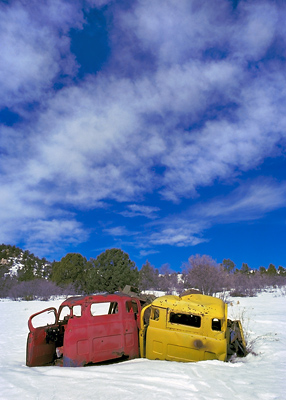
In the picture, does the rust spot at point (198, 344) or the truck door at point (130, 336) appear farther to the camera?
the truck door at point (130, 336)

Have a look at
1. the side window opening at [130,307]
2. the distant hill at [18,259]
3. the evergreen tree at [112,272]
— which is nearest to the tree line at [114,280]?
the evergreen tree at [112,272]

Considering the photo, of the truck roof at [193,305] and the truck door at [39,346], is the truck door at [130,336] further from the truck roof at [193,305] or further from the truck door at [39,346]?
the truck door at [39,346]

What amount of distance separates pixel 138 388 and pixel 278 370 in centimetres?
303

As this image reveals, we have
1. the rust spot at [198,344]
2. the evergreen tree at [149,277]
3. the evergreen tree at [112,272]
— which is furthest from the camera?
the evergreen tree at [149,277]

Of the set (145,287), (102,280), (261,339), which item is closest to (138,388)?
(261,339)

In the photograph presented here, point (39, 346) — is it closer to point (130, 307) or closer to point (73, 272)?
point (130, 307)

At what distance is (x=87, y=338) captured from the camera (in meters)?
5.45

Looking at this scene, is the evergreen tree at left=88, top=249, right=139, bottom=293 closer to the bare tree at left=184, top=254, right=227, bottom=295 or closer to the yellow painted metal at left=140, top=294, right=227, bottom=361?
the bare tree at left=184, top=254, right=227, bottom=295

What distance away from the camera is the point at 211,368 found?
16.2 ft

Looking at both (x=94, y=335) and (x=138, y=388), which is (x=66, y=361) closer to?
(x=94, y=335)

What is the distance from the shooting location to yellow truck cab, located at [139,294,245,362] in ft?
18.1

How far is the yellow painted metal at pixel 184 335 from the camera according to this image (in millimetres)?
5504

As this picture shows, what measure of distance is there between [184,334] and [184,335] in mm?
19

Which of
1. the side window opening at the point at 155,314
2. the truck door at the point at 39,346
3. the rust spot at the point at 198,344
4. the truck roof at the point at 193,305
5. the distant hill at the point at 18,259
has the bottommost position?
the truck door at the point at 39,346
